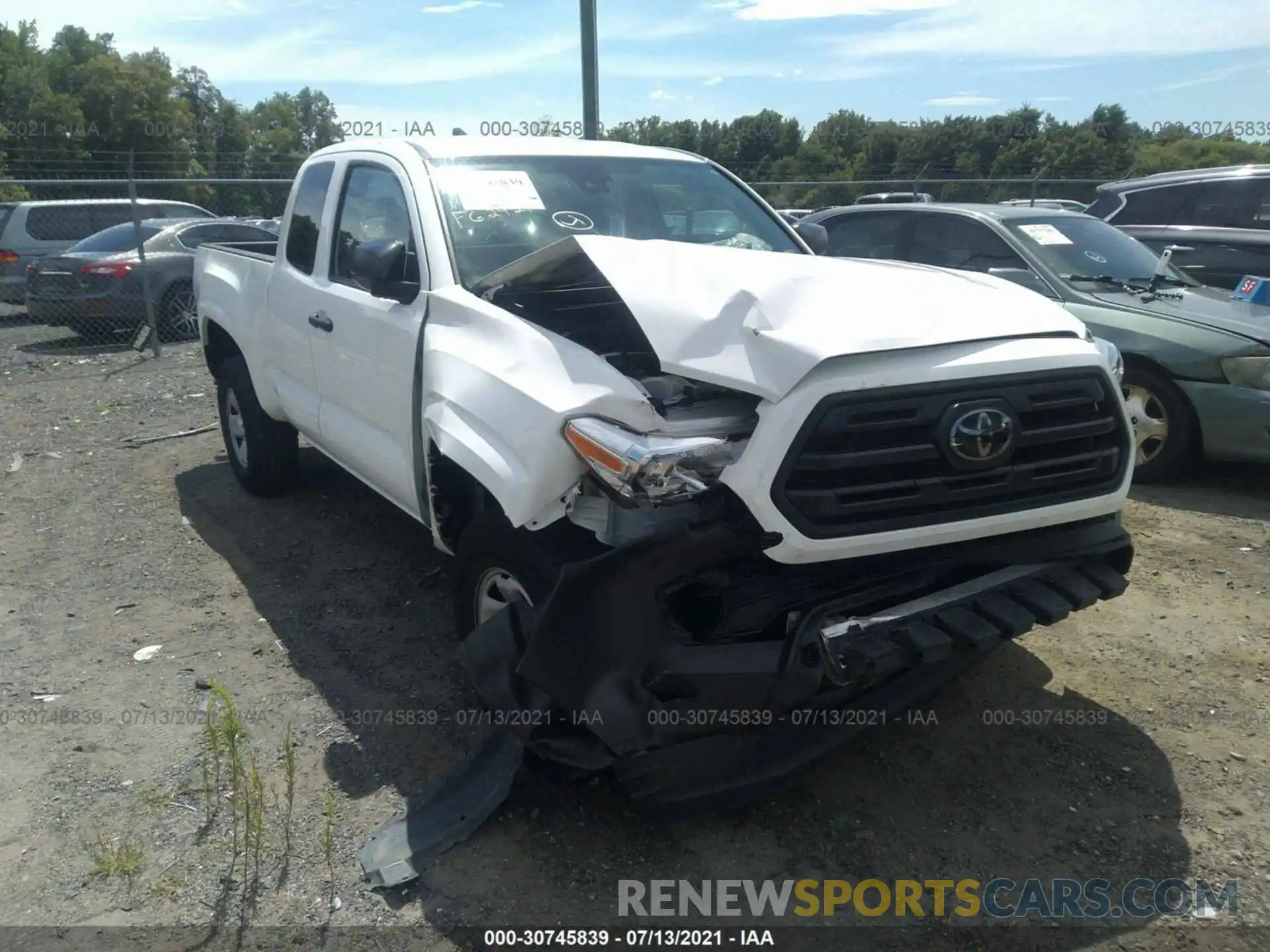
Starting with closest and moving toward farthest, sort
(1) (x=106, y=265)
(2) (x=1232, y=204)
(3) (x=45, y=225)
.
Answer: (2) (x=1232, y=204)
(1) (x=106, y=265)
(3) (x=45, y=225)

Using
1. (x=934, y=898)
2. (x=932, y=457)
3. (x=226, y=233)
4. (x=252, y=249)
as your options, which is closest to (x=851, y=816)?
(x=934, y=898)

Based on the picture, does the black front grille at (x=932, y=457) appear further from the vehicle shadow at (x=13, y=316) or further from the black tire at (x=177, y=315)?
the vehicle shadow at (x=13, y=316)

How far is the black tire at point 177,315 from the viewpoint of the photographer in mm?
12578

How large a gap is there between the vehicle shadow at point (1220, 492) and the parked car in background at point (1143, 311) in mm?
154

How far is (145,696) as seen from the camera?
3959 mm

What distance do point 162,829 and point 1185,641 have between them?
3922 mm

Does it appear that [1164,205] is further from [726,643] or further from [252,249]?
[726,643]

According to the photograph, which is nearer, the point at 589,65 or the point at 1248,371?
the point at 1248,371

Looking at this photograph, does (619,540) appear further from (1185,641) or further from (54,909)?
(1185,641)

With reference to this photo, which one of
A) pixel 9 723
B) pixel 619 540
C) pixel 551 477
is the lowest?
pixel 9 723

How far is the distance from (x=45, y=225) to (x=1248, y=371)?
15.4 metres

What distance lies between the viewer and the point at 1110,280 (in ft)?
21.8

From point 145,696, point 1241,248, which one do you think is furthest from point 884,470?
point 1241,248

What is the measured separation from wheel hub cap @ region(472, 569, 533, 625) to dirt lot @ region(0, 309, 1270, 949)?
47 centimetres
